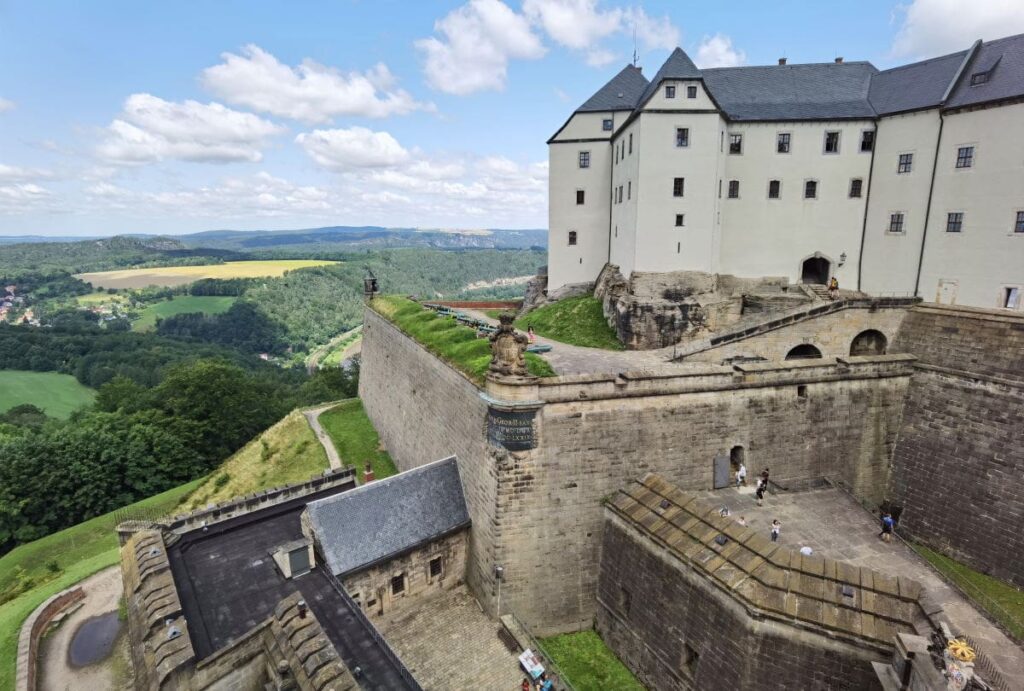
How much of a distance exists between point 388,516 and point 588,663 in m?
9.02

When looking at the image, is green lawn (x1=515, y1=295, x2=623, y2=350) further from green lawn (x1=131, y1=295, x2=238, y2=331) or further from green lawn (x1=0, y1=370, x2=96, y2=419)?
green lawn (x1=131, y1=295, x2=238, y2=331)

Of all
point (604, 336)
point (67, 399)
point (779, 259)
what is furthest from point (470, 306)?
point (67, 399)

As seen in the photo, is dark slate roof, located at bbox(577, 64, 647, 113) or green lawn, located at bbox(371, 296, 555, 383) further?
dark slate roof, located at bbox(577, 64, 647, 113)

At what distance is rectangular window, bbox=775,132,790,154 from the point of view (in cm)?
3222

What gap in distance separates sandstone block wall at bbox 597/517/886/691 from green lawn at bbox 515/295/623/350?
1456 cm

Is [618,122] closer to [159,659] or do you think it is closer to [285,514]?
[285,514]

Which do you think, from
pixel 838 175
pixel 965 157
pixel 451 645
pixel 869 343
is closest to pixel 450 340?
pixel 451 645

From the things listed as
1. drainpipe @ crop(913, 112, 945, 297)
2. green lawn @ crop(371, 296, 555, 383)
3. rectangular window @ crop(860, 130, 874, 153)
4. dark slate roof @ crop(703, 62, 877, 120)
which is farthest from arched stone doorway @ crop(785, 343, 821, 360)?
dark slate roof @ crop(703, 62, 877, 120)

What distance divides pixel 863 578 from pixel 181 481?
53.0m

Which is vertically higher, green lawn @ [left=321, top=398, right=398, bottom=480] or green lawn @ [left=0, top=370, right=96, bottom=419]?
green lawn @ [left=321, top=398, right=398, bottom=480]

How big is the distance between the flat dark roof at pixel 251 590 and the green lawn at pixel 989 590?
18089 millimetres

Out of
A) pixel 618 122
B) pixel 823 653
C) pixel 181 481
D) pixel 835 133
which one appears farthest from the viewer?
pixel 181 481

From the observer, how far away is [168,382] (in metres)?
55.8

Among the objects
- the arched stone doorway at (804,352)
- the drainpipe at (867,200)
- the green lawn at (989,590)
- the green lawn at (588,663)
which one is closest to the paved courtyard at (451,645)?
the green lawn at (588,663)
